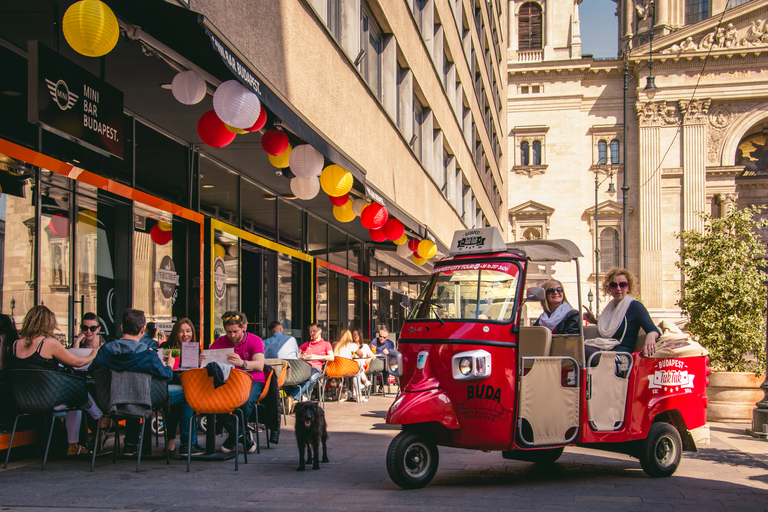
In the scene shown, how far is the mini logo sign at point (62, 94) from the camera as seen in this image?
7.10m

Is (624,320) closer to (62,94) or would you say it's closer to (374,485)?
(374,485)

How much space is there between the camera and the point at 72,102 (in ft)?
24.4

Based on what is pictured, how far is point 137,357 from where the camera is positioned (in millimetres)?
7547

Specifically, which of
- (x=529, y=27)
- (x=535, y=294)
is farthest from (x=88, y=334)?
(x=529, y=27)

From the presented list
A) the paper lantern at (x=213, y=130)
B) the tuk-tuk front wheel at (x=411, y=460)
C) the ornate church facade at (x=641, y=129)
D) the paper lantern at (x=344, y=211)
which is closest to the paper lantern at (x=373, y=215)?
the paper lantern at (x=344, y=211)

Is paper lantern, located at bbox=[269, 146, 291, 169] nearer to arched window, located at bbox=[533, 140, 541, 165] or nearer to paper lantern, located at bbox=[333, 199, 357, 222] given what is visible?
paper lantern, located at bbox=[333, 199, 357, 222]

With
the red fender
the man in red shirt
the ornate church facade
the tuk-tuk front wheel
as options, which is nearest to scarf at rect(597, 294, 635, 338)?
the red fender

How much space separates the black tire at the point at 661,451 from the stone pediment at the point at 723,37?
187 feet

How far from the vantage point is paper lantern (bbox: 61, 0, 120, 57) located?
595 centimetres

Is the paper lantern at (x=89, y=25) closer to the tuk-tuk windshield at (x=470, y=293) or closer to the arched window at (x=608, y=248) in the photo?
the tuk-tuk windshield at (x=470, y=293)

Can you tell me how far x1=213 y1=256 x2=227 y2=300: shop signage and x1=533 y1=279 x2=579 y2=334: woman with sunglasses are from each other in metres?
6.77

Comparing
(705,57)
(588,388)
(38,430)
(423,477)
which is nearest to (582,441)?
(588,388)

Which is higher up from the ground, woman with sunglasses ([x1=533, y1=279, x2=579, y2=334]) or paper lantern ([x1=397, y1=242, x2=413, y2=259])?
paper lantern ([x1=397, y1=242, x2=413, y2=259])

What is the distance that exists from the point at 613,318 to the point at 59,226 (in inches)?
253
